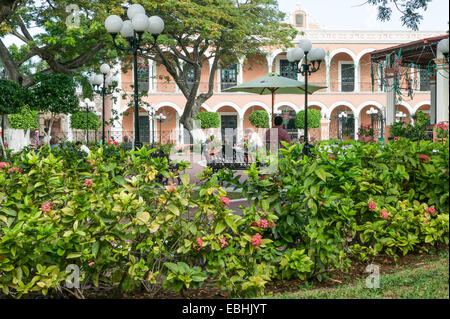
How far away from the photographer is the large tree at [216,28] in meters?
10.2

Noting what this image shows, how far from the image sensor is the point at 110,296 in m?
2.67

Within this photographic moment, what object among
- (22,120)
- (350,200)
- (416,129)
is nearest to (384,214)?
(350,200)

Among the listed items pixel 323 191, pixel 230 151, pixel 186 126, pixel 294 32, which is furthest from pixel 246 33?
pixel 323 191

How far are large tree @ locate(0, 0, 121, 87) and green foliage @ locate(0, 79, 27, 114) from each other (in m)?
1.07

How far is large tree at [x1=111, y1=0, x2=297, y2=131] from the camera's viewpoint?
1016cm

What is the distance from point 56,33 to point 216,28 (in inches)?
131

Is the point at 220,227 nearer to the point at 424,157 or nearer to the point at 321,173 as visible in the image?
the point at 321,173

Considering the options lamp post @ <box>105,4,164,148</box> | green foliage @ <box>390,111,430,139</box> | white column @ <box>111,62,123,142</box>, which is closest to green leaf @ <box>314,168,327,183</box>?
lamp post @ <box>105,4,164,148</box>

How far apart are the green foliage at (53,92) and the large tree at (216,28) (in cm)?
175

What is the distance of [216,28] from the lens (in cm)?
1023

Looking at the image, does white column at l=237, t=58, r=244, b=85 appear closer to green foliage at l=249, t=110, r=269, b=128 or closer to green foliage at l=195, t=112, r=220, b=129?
green foliage at l=249, t=110, r=269, b=128

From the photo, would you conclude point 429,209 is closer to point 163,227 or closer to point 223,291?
point 223,291

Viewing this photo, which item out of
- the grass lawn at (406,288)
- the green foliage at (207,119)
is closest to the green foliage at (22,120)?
the green foliage at (207,119)

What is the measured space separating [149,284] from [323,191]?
3.77 feet
